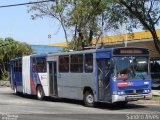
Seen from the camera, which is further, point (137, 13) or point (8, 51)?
point (8, 51)

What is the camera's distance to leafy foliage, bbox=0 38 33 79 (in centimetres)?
5241

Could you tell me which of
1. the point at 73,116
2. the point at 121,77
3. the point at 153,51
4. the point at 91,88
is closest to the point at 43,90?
the point at 91,88

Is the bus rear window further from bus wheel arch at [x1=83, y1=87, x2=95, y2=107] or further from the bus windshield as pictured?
the bus windshield

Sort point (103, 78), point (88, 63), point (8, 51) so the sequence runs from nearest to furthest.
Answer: point (103, 78) → point (88, 63) → point (8, 51)

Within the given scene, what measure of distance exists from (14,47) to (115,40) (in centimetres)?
1130

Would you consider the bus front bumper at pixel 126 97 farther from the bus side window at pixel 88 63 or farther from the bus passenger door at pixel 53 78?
the bus passenger door at pixel 53 78

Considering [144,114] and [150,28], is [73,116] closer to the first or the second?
[144,114]

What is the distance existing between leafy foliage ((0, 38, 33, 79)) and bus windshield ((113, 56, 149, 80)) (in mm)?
32465

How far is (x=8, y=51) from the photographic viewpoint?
52438 mm

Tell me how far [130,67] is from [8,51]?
33054mm

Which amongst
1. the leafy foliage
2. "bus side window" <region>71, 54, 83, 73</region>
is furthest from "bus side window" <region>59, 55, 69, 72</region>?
the leafy foliage

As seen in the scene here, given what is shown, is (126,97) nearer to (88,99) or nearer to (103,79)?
(103,79)

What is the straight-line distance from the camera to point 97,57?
21609 millimetres

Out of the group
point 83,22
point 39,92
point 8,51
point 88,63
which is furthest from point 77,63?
point 8,51
